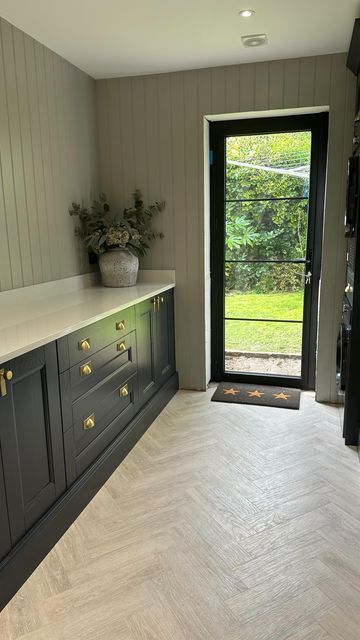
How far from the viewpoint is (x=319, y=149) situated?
341cm

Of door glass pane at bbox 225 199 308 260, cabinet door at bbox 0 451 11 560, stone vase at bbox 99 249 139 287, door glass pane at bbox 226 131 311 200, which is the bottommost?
cabinet door at bbox 0 451 11 560

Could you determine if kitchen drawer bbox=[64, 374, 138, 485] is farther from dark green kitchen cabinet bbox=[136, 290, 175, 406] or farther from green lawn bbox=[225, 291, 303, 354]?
green lawn bbox=[225, 291, 303, 354]

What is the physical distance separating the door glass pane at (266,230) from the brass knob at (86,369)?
6.14ft

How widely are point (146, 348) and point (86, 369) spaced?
0.92m

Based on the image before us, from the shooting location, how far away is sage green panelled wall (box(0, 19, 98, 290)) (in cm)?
253

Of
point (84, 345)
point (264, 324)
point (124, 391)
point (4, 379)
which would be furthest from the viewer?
point (264, 324)

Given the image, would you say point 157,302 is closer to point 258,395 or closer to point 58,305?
point 58,305

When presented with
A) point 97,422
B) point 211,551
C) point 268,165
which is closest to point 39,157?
point 97,422

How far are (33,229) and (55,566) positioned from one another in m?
1.81

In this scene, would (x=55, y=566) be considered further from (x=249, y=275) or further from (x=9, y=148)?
(x=249, y=275)

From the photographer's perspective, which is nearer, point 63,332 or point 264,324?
point 63,332

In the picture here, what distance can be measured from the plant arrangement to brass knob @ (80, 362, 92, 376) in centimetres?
123

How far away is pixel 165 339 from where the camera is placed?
3.56 metres

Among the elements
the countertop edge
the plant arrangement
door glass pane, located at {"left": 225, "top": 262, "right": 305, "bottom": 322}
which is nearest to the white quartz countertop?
the countertop edge
